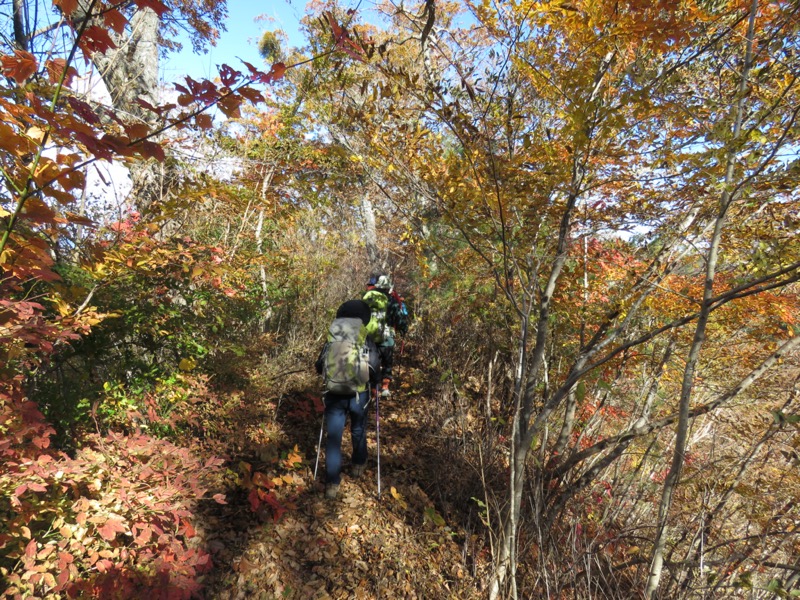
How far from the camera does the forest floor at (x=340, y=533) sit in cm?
265

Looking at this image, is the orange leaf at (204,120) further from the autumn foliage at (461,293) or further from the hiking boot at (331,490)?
the hiking boot at (331,490)

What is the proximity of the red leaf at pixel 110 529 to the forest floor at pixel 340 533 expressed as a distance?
3.23 feet

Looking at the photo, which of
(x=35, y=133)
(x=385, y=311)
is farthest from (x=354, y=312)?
(x=35, y=133)

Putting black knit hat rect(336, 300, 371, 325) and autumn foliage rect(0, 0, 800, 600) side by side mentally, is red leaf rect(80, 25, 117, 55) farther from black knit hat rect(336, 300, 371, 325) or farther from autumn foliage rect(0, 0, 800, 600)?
black knit hat rect(336, 300, 371, 325)

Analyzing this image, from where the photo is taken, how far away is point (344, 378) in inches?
126

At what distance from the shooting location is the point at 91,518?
6.15 feet

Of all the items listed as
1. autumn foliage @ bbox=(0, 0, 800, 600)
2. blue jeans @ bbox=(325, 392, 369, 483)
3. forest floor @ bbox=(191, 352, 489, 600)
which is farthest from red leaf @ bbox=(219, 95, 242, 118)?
forest floor @ bbox=(191, 352, 489, 600)

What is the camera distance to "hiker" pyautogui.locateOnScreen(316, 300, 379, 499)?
320cm

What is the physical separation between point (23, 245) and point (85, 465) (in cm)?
135

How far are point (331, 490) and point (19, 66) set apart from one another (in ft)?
10.9

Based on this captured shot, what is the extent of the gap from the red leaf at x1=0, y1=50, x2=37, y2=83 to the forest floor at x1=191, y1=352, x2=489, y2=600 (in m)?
2.92

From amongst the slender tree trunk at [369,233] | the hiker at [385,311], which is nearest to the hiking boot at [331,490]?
the hiker at [385,311]

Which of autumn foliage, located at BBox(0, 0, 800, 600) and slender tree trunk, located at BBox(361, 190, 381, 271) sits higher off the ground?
slender tree trunk, located at BBox(361, 190, 381, 271)

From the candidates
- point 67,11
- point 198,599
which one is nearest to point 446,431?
point 198,599
